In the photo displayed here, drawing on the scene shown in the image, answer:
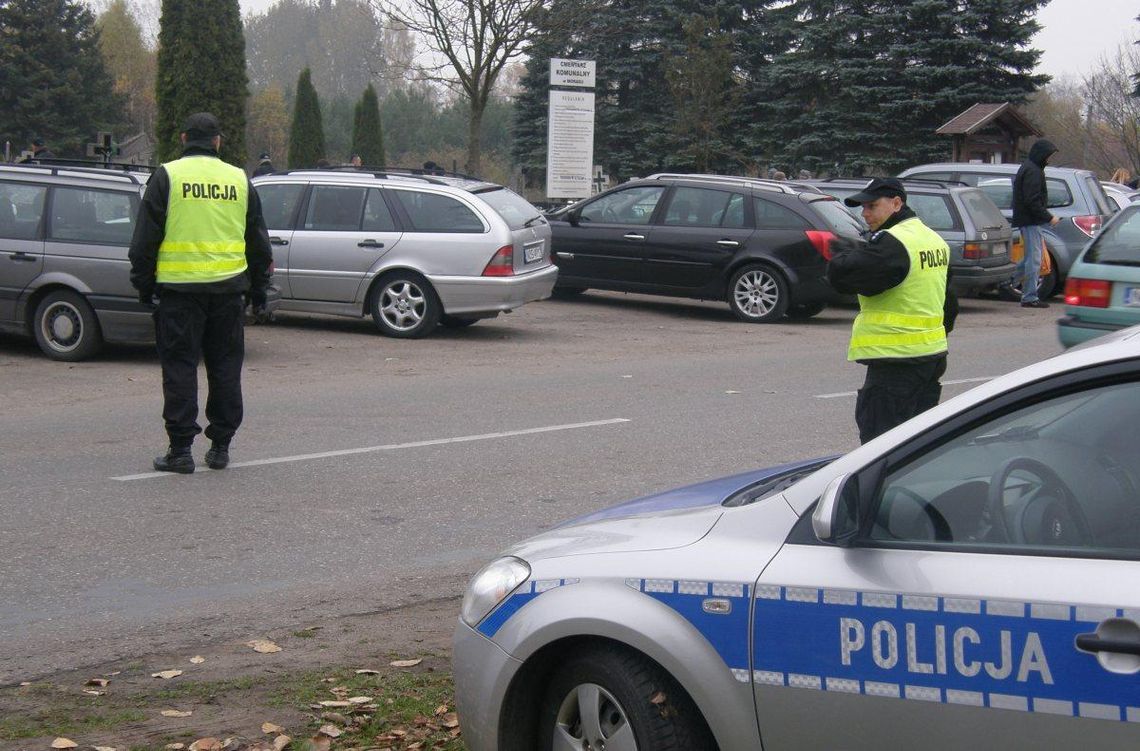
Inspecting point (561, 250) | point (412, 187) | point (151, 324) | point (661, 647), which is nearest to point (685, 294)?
point (561, 250)

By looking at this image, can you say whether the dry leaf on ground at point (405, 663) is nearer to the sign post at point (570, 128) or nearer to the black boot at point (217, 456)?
the black boot at point (217, 456)

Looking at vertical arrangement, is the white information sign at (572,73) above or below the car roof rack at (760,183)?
above

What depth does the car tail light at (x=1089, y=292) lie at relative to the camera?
9.87m

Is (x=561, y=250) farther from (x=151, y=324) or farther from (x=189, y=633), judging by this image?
(x=189, y=633)

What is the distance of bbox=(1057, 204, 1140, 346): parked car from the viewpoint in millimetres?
9750

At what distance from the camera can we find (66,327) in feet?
42.0

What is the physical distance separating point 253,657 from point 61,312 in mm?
8439

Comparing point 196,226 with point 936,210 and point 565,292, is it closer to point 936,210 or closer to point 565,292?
point 565,292

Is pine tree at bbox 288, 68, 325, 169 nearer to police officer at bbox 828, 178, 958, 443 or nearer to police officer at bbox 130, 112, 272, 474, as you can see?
police officer at bbox 130, 112, 272, 474

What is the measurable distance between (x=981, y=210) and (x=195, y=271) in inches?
528

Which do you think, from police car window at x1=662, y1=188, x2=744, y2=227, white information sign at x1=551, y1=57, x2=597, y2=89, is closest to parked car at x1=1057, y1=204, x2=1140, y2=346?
police car window at x1=662, y1=188, x2=744, y2=227

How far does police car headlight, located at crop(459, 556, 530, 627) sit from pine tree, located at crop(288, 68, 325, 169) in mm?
40805

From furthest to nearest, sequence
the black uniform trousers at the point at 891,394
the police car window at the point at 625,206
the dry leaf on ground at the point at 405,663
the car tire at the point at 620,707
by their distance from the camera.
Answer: the police car window at the point at 625,206 → the black uniform trousers at the point at 891,394 → the dry leaf on ground at the point at 405,663 → the car tire at the point at 620,707

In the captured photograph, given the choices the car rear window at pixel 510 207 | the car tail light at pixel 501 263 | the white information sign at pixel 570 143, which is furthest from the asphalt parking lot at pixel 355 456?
the white information sign at pixel 570 143
